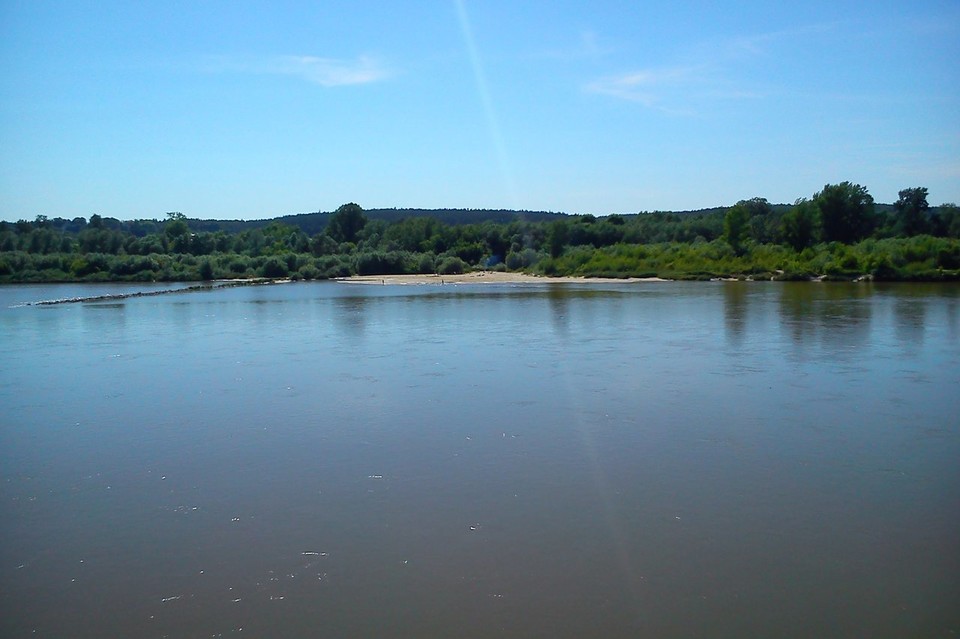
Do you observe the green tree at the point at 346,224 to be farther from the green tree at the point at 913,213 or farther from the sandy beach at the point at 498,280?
the green tree at the point at 913,213

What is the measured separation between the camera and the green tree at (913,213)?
169ft

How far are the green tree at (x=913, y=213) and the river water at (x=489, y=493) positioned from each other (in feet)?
136

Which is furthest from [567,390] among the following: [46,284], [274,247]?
[274,247]

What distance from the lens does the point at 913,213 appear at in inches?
2073

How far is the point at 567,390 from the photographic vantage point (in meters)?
10.9

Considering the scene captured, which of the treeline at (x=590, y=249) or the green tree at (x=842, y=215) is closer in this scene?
the treeline at (x=590, y=249)

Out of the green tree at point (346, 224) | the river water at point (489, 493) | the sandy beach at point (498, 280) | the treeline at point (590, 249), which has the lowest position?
the river water at point (489, 493)

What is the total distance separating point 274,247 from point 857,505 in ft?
226

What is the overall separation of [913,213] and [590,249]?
20.1 meters

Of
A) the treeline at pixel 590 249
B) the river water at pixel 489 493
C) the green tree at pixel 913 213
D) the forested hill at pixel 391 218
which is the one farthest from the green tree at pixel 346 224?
the river water at pixel 489 493

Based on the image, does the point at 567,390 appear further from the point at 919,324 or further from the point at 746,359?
the point at 919,324

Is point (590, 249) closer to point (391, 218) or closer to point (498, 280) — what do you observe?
point (498, 280)

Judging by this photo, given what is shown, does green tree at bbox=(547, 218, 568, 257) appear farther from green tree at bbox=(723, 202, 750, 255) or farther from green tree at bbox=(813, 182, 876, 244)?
green tree at bbox=(813, 182, 876, 244)

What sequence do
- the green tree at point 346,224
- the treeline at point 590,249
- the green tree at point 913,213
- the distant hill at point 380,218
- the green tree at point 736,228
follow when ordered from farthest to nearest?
the distant hill at point 380,218
the green tree at point 346,224
the green tree at point 913,213
the green tree at point 736,228
the treeline at point 590,249
